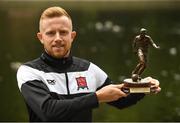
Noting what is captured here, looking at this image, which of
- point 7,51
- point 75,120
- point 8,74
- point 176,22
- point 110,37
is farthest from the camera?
point 176,22

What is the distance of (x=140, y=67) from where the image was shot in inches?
187

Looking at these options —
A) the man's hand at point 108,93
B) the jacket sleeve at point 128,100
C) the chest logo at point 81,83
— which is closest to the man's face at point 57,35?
the chest logo at point 81,83

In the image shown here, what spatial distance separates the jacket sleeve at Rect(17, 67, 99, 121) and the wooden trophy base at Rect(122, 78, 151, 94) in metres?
0.37

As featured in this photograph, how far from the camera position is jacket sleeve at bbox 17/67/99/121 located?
430cm

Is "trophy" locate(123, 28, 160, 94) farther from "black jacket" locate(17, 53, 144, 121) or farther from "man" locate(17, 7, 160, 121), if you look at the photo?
"black jacket" locate(17, 53, 144, 121)

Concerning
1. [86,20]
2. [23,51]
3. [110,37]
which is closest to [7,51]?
[23,51]

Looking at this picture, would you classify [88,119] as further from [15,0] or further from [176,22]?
[15,0]

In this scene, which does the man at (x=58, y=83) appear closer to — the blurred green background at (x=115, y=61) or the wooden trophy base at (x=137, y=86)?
the wooden trophy base at (x=137, y=86)

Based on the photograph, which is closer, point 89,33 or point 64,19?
point 64,19

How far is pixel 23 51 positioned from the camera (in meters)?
28.5

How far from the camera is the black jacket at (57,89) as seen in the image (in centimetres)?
432

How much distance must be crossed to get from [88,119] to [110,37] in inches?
1320

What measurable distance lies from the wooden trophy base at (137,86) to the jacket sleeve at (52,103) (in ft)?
1.22

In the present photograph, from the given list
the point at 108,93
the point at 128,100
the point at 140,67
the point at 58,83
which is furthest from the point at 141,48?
the point at 58,83
